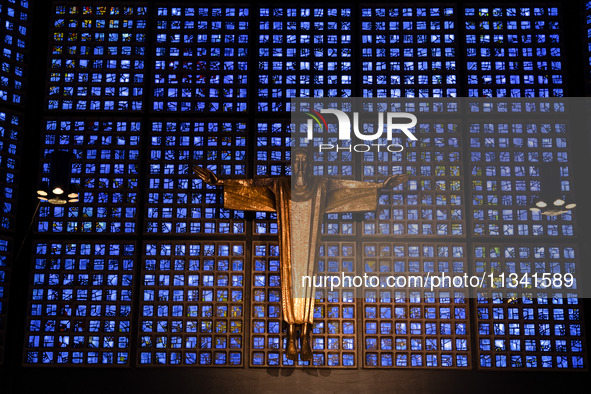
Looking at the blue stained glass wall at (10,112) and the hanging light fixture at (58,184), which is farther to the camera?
the blue stained glass wall at (10,112)

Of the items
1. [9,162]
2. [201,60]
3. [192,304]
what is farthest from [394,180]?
[9,162]

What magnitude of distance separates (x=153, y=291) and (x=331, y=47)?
12.0 feet

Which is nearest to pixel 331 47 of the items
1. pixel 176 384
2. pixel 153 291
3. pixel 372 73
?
pixel 372 73

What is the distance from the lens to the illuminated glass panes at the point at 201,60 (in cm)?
964

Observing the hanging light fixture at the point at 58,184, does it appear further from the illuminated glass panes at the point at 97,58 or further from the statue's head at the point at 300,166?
the statue's head at the point at 300,166

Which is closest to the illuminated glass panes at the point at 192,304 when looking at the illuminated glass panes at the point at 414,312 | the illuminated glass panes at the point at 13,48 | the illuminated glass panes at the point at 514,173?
the illuminated glass panes at the point at 414,312

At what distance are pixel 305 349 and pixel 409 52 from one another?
3.86 meters

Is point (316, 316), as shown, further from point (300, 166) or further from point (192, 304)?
point (300, 166)

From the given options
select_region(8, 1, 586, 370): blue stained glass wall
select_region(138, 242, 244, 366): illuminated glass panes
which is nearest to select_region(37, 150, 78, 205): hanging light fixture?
select_region(8, 1, 586, 370): blue stained glass wall

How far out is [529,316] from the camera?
9102 mm

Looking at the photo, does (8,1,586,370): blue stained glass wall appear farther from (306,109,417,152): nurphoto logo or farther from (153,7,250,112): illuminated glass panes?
(306,109,417,152): nurphoto logo

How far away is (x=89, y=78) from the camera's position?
969 centimetres

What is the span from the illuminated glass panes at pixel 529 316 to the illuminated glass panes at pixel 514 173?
274 millimetres

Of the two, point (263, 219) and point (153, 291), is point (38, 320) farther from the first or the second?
point (263, 219)
